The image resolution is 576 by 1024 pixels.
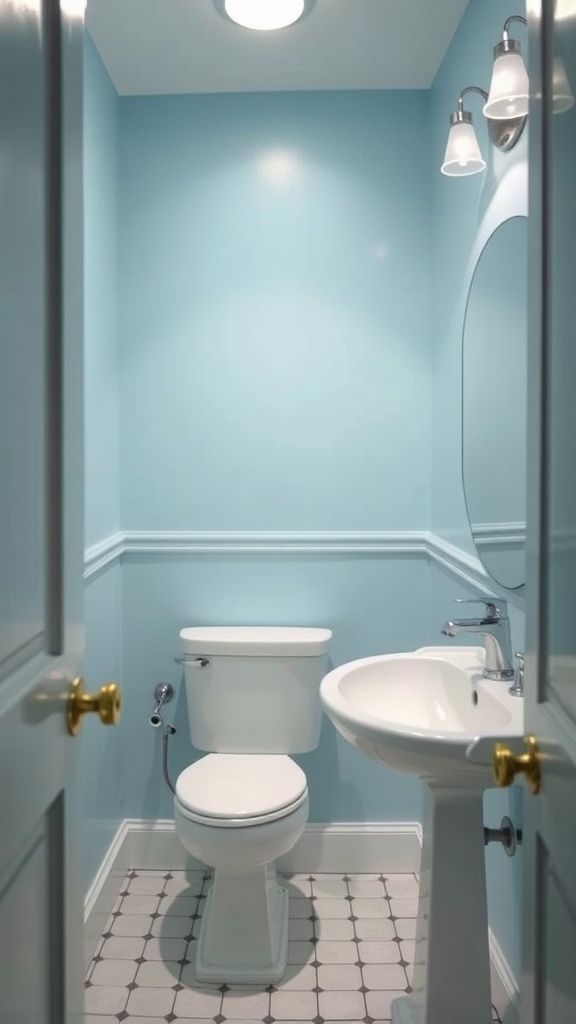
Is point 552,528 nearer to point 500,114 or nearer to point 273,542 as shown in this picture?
point 500,114

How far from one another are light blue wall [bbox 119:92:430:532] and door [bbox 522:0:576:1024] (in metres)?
1.68

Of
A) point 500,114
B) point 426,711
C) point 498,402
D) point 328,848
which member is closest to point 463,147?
point 500,114

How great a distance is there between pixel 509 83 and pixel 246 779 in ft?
5.83

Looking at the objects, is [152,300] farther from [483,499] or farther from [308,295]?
[483,499]

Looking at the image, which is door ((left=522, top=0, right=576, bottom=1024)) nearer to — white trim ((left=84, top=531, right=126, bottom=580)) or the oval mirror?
the oval mirror

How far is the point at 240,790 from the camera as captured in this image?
214cm

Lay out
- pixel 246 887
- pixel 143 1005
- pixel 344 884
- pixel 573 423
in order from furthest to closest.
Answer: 1. pixel 344 884
2. pixel 246 887
3. pixel 143 1005
4. pixel 573 423

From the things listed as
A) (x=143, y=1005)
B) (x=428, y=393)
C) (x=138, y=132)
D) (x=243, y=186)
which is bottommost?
(x=143, y=1005)

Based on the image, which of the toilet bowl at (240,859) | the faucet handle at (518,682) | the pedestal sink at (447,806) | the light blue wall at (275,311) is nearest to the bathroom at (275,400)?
the light blue wall at (275,311)

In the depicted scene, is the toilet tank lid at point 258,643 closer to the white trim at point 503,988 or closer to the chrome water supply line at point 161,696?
the chrome water supply line at point 161,696

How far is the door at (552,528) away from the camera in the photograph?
0.79 metres

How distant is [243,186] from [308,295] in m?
0.40

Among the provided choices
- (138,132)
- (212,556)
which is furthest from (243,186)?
(212,556)

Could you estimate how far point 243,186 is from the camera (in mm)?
2582
